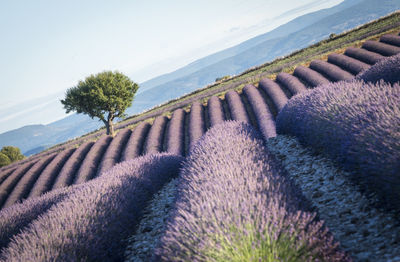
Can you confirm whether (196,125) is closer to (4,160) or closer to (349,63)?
(349,63)

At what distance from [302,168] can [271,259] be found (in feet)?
10.0

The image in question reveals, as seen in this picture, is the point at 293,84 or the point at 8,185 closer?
the point at 293,84

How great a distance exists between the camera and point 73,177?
39.9 ft

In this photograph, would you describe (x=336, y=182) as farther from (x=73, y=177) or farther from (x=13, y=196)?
(x=13, y=196)

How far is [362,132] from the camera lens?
2.99 metres

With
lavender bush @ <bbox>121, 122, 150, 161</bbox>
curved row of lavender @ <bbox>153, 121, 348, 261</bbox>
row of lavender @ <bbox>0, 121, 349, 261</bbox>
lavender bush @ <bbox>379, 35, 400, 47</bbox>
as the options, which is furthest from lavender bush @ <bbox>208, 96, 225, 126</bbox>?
lavender bush @ <bbox>379, 35, 400, 47</bbox>

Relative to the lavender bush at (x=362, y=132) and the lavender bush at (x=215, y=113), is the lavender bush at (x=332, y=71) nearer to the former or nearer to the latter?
the lavender bush at (x=215, y=113)

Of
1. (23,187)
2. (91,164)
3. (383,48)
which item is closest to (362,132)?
(383,48)

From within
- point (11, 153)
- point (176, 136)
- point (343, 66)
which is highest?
point (11, 153)

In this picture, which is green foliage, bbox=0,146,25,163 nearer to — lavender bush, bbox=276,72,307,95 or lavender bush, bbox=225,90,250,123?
lavender bush, bbox=225,90,250,123

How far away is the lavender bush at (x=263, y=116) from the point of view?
314 inches

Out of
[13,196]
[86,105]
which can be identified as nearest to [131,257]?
[13,196]

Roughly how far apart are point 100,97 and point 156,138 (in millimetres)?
10033

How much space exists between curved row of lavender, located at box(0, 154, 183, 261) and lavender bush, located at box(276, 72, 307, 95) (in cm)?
811
